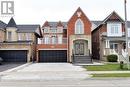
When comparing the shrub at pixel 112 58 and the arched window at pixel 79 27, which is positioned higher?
the arched window at pixel 79 27

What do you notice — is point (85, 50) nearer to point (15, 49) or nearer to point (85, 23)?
point (85, 23)

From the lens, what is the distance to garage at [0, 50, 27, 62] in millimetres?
51125

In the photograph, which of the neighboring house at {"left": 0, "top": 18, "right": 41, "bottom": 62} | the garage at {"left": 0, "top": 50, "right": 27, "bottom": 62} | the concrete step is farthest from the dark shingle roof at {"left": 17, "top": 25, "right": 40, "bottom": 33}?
the concrete step

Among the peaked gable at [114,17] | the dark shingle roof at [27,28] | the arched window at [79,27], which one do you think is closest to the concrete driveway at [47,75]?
the arched window at [79,27]

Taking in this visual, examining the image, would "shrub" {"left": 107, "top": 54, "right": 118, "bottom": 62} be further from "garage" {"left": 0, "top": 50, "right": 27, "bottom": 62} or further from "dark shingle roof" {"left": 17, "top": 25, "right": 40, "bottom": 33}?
"dark shingle roof" {"left": 17, "top": 25, "right": 40, "bottom": 33}

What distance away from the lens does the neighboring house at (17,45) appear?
166 ft

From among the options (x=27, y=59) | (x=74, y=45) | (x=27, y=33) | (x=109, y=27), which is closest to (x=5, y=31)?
(x=27, y=33)

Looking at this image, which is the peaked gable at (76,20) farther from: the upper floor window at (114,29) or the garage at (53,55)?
the garage at (53,55)

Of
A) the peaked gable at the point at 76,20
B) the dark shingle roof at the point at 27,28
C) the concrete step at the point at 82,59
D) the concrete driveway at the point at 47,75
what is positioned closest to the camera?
the concrete driveway at the point at 47,75

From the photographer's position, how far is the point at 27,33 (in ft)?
184

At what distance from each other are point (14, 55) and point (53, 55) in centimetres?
677

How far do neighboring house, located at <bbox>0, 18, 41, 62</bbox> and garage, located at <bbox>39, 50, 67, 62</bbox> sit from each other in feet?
6.14

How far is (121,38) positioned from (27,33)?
1785 centimetres

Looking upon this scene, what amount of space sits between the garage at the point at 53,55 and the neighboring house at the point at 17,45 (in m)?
1.87
